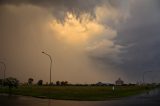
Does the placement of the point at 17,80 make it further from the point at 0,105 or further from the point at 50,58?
the point at 0,105

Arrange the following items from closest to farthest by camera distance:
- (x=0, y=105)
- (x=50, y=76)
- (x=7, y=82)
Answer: (x=0, y=105) → (x=50, y=76) → (x=7, y=82)

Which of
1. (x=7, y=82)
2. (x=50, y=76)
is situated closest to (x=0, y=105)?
(x=50, y=76)

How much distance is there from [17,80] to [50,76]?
20986 mm

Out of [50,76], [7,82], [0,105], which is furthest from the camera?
[7,82]

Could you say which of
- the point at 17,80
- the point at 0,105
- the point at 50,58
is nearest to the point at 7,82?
the point at 17,80

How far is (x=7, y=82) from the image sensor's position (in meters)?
81.1

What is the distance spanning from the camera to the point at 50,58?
2682 inches

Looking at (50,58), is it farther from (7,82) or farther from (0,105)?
(0,105)

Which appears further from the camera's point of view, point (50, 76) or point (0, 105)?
point (50, 76)

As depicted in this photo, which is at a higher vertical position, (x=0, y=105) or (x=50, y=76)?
(x=50, y=76)

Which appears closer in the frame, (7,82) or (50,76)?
(50,76)

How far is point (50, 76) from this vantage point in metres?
65.7

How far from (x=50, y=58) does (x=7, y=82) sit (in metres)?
18.1

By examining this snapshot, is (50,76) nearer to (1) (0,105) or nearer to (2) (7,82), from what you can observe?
(2) (7,82)
